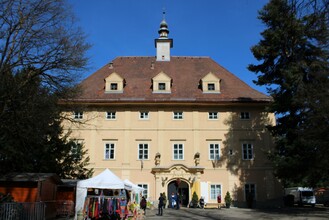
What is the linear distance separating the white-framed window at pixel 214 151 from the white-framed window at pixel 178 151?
259 cm

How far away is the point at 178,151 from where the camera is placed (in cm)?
3164

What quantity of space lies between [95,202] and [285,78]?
1772 cm

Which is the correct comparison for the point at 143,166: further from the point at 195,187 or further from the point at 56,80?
the point at 56,80

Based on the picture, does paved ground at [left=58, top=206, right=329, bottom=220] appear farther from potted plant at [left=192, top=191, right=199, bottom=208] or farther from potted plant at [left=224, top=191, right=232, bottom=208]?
potted plant at [left=192, top=191, right=199, bottom=208]

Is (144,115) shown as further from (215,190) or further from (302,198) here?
(302,198)

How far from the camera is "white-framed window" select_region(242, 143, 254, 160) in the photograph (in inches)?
1248

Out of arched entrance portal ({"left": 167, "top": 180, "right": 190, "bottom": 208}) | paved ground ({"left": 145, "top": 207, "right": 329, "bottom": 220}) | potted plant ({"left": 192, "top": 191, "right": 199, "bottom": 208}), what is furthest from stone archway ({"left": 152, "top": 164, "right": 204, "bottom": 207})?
paved ground ({"left": 145, "top": 207, "right": 329, "bottom": 220})

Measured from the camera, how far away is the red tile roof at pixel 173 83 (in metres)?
32.0

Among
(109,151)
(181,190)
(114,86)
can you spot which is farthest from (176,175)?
(114,86)

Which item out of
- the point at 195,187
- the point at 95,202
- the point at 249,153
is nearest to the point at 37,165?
the point at 95,202

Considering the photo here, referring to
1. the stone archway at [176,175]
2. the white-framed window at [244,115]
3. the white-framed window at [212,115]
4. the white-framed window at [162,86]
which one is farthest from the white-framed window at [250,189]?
the white-framed window at [162,86]

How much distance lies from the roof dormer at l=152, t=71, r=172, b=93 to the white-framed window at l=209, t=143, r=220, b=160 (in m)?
6.61

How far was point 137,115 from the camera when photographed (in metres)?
32.2

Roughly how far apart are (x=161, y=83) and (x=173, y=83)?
5.45 ft
